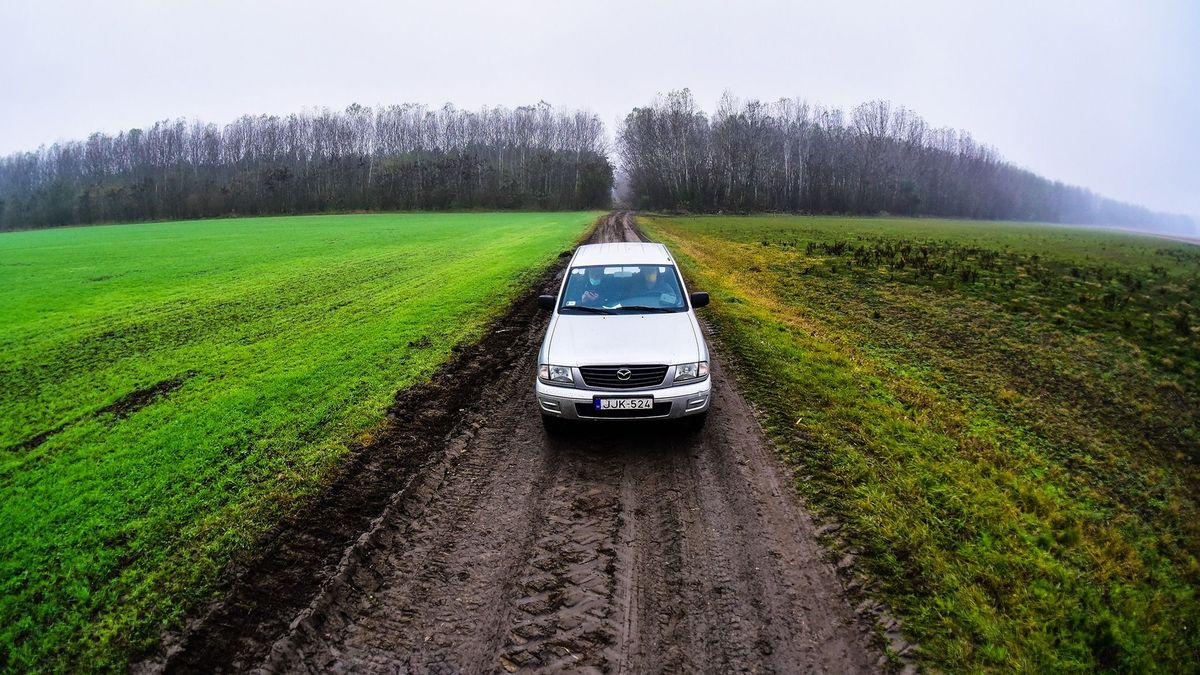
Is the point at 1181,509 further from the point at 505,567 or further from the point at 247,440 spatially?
the point at 247,440

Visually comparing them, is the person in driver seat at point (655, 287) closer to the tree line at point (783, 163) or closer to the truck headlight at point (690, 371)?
the truck headlight at point (690, 371)

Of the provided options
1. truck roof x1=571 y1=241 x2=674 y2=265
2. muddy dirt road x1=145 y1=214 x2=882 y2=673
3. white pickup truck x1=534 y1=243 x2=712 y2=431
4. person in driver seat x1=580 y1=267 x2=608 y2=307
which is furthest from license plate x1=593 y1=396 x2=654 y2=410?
truck roof x1=571 y1=241 x2=674 y2=265

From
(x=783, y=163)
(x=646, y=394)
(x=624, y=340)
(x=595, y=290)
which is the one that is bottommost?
(x=646, y=394)

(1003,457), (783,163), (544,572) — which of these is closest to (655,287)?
(544,572)

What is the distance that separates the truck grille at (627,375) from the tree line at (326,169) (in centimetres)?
8577

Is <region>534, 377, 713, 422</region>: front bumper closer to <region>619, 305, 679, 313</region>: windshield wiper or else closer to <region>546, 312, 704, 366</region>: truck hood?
<region>546, 312, 704, 366</region>: truck hood

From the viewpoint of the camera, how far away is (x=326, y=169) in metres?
91.3

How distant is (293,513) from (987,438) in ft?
24.5

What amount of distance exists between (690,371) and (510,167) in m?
96.2

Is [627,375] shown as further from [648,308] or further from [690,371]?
[648,308]

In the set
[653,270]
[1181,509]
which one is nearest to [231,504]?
[653,270]

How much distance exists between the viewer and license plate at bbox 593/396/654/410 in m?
5.10

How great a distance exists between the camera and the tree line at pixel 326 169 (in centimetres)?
8394

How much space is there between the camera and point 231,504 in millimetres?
4512
